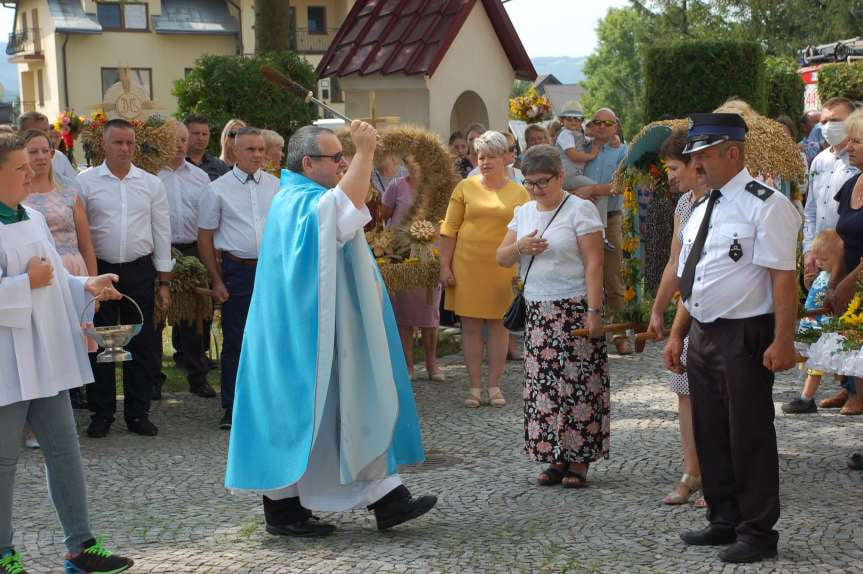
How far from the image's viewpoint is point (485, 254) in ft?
31.4

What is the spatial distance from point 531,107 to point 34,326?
11.3 metres

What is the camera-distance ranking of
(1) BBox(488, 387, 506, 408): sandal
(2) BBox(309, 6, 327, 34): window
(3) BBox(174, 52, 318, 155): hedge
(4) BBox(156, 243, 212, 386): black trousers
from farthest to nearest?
1. (2) BBox(309, 6, 327, 34): window
2. (3) BBox(174, 52, 318, 155): hedge
3. (4) BBox(156, 243, 212, 386): black trousers
4. (1) BBox(488, 387, 506, 408): sandal

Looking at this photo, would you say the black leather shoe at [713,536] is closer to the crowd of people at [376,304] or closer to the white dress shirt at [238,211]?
the crowd of people at [376,304]

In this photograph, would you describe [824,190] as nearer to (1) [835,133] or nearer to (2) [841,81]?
(1) [835,133]

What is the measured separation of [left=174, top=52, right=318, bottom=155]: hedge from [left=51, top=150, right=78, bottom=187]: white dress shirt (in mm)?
Result: 7286

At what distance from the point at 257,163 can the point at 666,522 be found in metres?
4.35

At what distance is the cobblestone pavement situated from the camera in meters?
5.69

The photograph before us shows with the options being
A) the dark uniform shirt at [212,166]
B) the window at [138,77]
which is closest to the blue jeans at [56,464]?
the dark uniform shirt at [212,166]

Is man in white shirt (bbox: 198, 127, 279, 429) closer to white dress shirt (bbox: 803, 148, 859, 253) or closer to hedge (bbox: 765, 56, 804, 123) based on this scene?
white dress shirt (bbox: 803, 148, 859, 253)

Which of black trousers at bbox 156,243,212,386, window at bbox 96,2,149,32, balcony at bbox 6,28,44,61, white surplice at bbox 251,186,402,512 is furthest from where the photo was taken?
balcony at bbox 6,28,44,61

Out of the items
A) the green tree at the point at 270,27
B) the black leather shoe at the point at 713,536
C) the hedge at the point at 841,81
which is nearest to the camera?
the black leather shoe at the point at 713,536

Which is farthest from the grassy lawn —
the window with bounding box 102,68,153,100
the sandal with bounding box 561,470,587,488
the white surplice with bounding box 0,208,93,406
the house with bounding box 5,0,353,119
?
the window with bounding box 102,68,153,100

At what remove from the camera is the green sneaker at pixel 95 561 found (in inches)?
217

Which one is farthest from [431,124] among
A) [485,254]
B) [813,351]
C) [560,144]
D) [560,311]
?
[813,351]
